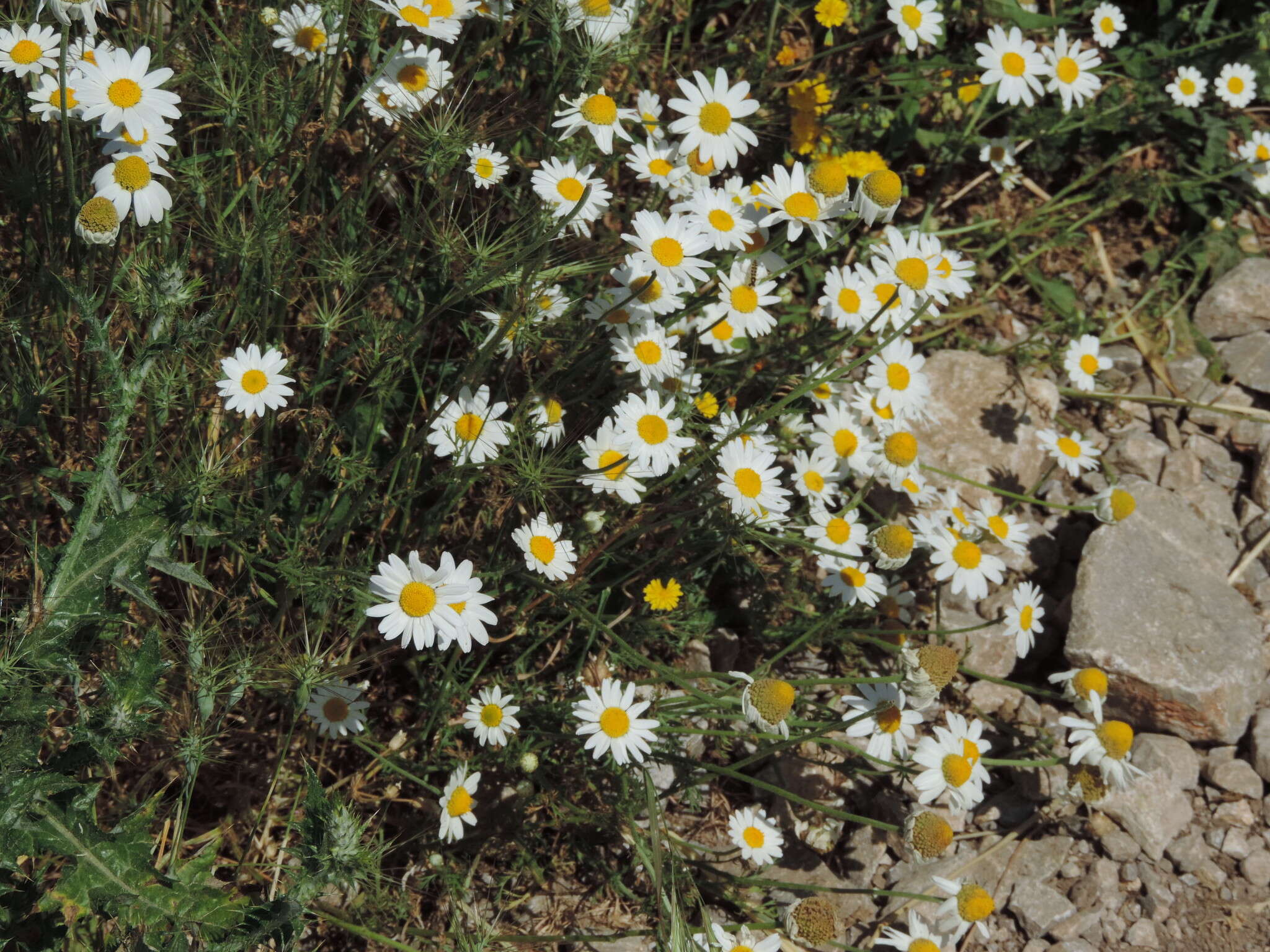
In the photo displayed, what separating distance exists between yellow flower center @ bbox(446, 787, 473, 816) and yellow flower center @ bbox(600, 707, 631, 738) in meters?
0.41

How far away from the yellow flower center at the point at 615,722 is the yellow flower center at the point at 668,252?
3.85ft

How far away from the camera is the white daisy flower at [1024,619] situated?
3.41 metres

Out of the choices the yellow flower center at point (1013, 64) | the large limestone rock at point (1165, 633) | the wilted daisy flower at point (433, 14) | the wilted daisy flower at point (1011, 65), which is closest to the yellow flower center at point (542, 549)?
the wilted daisy flower at point (433, 14)

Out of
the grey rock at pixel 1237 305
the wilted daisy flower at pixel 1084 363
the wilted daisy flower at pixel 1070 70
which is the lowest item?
the wilted daisy flower at pixel 1084 363

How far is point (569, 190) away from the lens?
3.03 m

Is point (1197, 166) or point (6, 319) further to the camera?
point (1197, 166)

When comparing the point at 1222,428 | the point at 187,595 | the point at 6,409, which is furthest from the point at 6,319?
the point at 1222,428

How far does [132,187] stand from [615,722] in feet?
5.71

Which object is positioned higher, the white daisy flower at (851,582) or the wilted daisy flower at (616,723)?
the white daisy flower at (851,582)

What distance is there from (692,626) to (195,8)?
85.4 inches

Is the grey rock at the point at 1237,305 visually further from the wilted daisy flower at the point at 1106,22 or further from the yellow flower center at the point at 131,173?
the yellow flower center at the point at 131,173

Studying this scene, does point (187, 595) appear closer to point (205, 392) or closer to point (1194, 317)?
point (205, 392)

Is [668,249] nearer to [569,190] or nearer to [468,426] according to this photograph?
[569,190]

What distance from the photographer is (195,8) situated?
276 cm
